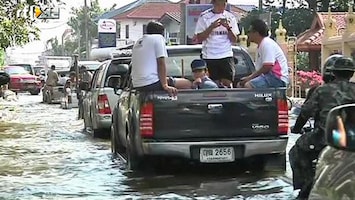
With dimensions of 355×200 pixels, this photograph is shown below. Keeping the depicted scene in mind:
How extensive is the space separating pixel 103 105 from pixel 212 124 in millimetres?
6073

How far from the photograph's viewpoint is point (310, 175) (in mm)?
7410

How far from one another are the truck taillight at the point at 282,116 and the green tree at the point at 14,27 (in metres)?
11.9

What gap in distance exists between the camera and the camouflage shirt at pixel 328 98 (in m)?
6.92

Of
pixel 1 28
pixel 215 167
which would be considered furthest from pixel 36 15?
pixel 215 167

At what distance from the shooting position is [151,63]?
9.59m

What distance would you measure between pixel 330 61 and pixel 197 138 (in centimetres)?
242

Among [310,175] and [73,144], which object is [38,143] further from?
[310,175]

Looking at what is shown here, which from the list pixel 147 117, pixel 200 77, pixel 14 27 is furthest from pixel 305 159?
pixel 14 27

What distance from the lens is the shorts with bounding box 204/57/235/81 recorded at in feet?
33.7

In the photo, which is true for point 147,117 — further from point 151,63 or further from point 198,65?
point 198,65

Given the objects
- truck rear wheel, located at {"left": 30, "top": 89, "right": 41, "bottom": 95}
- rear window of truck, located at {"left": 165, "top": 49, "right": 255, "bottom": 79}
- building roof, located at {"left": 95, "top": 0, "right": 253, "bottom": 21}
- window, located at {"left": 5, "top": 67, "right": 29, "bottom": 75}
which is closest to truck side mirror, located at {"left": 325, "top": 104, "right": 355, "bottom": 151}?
rear window of truck, located at {"left": 165, "top": 49, "right": 255, "bottom": 79}

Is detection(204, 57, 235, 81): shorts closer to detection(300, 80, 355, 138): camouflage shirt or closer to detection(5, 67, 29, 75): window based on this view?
detection(300, 80, 355, 138): camouflage shirt

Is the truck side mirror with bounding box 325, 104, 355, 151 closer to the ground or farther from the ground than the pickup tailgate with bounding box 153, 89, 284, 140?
farther from the ground

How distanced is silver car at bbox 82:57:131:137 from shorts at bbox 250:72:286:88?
5.06 metres
